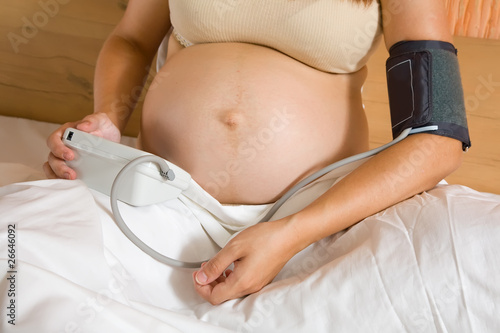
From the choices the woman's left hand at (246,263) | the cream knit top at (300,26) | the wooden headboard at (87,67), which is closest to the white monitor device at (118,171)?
the woman's left hand at (246,263)

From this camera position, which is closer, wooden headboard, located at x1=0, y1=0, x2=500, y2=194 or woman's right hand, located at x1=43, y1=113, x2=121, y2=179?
woman's right hand, located at x1=43, y1=113, x2=121, y2=179

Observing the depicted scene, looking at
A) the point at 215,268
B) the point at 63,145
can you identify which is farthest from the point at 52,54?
the point at 215,268

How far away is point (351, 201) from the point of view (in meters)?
0.74

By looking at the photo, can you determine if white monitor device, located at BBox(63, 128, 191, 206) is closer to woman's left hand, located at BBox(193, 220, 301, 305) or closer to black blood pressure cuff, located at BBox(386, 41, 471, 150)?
woman's left hand, located at BBox(193, 220, 301, 305)

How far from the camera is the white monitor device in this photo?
0.77 m

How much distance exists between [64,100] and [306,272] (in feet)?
3.31

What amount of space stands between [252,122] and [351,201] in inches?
8.4

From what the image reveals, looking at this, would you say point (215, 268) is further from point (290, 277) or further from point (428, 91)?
point (428, 91)

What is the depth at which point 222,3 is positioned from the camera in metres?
0.92

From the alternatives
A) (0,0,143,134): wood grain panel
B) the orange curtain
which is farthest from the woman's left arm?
(0,0,143,134): wood grain panel

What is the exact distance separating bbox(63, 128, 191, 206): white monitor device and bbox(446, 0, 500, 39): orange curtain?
76 centimetres

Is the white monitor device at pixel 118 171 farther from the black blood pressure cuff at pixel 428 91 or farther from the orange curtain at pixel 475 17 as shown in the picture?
the orange curtain at pixel 475 17

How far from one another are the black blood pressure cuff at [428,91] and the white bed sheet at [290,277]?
3.7 inches

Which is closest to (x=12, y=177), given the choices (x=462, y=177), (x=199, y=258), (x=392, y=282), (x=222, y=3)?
(x=199, y=258)
